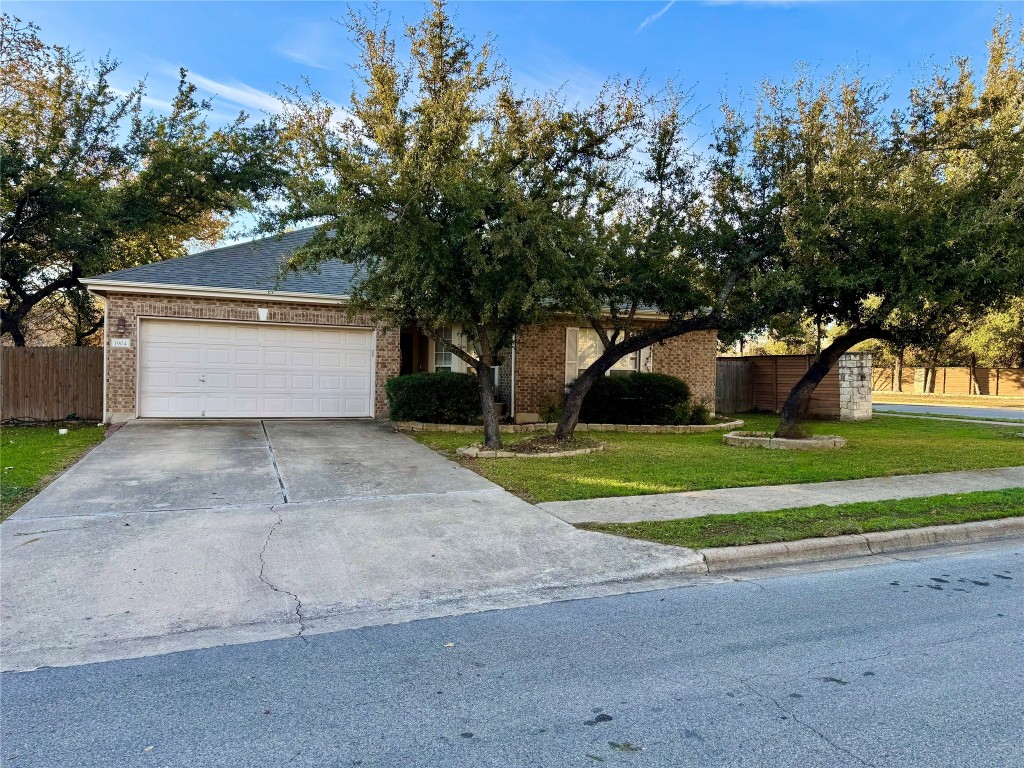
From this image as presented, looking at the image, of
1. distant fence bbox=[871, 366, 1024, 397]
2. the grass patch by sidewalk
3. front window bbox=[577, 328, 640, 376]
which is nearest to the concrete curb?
the grass patch by sidewalk

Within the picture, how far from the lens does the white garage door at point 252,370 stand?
13773mm

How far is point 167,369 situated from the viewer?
543 inches

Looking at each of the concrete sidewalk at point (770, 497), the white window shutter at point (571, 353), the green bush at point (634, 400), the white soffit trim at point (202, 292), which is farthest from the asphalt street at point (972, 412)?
the white soffit trim at point (202, 292)

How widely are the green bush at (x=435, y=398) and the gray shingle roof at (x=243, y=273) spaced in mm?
2469

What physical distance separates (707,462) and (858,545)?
13.4 ft

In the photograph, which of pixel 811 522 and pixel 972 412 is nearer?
pixel 811 522

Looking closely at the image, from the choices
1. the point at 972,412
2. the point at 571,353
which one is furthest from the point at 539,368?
the point at 972,412

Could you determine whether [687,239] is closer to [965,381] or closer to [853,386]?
[853,386]

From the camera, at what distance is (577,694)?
3.25 metres

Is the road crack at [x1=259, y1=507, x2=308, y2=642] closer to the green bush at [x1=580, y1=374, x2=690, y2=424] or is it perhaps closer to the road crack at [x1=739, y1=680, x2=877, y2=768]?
the road crack at [x1=739, y1=680, x2=877, y2=768]

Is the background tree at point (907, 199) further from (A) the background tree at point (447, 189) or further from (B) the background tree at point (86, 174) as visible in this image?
(B) the background tree at point (86, 174)

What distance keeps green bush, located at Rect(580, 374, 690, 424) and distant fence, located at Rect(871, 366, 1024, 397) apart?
2815 centimetres

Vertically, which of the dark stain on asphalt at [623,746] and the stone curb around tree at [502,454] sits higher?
the stone curb around tree at [502,454]

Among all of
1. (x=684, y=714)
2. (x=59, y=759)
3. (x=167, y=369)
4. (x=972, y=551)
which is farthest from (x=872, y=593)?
(x=167, y=369)
